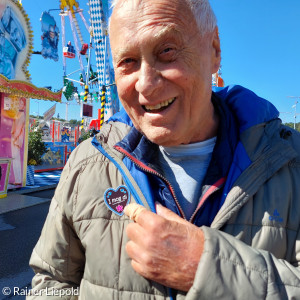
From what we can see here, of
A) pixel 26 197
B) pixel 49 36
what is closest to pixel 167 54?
pixel 26 197

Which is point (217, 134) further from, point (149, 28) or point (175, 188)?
point (149, 28)

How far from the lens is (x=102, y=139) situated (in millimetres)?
1319

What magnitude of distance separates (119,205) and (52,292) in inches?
18.8

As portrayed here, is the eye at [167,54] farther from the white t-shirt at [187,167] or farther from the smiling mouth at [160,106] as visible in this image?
the white t-shirt at [187,167]

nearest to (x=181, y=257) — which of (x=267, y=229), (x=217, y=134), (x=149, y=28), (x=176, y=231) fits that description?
(x=176, y=231)

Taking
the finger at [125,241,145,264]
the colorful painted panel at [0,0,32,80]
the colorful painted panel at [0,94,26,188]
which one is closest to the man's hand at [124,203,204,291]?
the finger at [125,241,145,264]

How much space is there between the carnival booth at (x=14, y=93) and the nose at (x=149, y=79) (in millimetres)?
7110

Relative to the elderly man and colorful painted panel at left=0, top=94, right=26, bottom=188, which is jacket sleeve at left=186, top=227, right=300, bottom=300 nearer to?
the elderly man

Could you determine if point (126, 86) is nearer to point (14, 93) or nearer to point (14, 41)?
point (14, 93)

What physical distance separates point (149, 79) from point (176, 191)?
1.55ft

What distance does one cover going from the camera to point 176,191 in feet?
3.92

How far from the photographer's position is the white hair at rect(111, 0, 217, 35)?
1018mm

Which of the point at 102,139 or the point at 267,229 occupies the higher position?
the point at 102,139

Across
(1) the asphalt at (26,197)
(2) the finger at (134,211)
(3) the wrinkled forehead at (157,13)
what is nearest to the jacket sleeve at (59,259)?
(2) the finger at (134,211)
